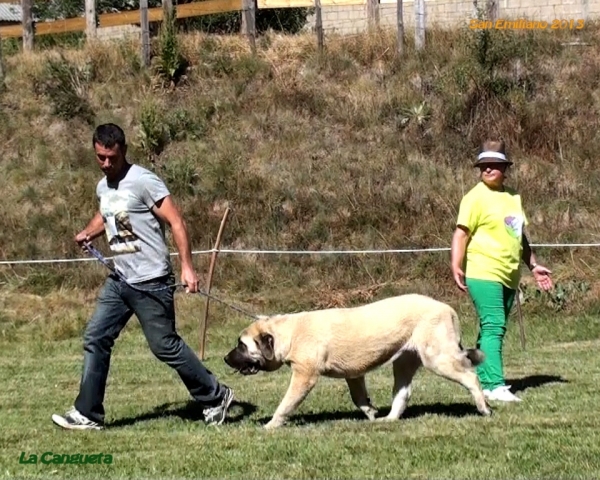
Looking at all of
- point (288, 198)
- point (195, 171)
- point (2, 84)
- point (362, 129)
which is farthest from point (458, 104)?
point (2, 84)

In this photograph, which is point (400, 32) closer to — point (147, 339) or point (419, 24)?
point (419, 24)

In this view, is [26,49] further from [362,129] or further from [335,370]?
[335,370]

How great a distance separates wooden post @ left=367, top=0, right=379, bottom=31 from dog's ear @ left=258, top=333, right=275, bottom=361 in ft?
50.0

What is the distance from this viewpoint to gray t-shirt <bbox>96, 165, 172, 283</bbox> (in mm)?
6566

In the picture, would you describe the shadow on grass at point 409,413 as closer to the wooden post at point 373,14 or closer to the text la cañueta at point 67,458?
the text la cañueta at point 67,458

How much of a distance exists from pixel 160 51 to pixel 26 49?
11.3 feet

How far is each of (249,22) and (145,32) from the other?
221 cm

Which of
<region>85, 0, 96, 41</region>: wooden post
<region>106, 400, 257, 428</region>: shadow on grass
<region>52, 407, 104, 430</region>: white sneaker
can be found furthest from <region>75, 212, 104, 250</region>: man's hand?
<region>85, 0, 96, 41</region>: wooden post

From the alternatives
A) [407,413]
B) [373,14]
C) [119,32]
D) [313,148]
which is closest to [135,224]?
[407,413]

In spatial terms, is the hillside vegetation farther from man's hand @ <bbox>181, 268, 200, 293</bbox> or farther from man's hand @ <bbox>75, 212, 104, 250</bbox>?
man's hand @ <bbox>181, 268, 200, 293</bbox>

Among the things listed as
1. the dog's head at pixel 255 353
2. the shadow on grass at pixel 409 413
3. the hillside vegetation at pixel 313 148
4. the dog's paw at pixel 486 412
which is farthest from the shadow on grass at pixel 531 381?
the hillside vegetation at pixel 313 148

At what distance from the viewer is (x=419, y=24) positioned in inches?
783

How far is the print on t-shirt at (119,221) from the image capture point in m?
6.57

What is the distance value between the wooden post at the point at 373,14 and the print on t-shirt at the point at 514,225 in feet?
46.1
